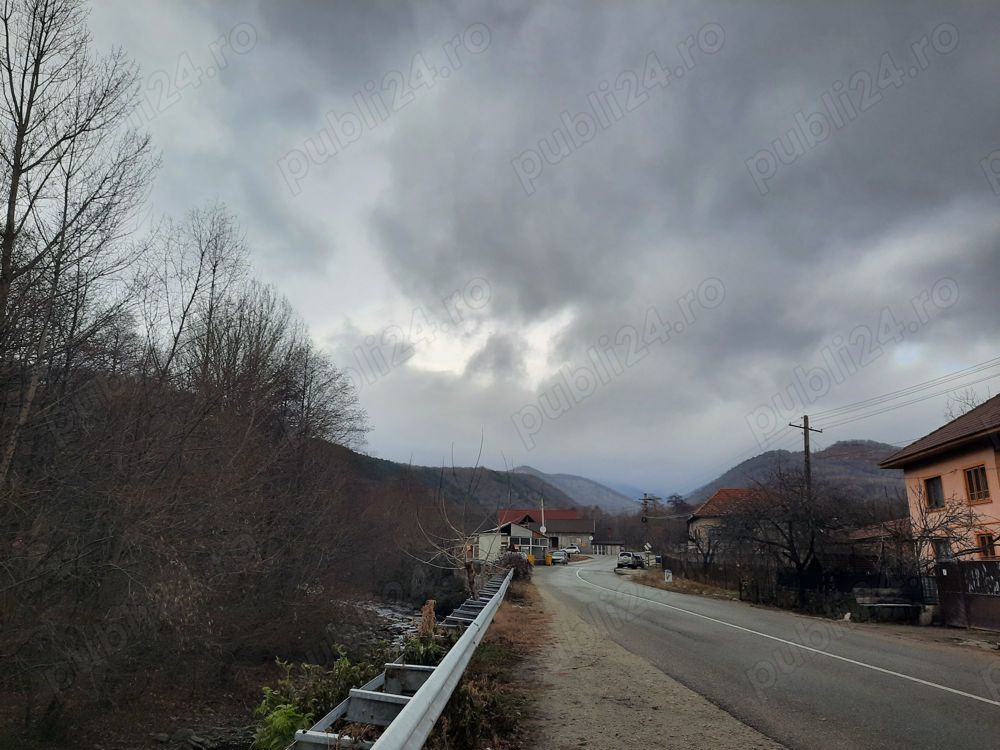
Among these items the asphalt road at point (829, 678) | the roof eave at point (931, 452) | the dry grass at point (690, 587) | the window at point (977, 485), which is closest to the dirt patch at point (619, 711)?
the asphalt road at point (829, 678)

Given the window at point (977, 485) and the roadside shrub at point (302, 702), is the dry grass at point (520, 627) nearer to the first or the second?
the roadside shrub at point (302, 702)

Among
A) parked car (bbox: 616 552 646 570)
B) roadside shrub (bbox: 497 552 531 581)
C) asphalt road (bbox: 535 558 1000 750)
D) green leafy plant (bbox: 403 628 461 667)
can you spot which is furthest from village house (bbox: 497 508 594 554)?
green leafy plant (bbox: 403 628 461 667)

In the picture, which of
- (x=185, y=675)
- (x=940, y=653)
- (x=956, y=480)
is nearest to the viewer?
(x=940, y=653)

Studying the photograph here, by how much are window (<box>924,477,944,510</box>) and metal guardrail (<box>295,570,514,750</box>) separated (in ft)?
94.7

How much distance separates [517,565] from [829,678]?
→ 2639cm

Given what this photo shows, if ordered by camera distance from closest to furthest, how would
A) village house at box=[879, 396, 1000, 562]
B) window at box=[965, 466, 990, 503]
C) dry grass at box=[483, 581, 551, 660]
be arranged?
dry grass at box=[483, 581, 551, 660] < village house at box=[879, 396, 1000, 562] < window at box=[965, 466, 990, 503]

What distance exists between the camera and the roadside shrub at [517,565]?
1307 inches

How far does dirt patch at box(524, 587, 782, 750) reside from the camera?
18.5 feet

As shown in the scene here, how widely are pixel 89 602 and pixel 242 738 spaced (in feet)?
14.1

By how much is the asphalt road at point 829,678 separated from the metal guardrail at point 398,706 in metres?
3.31

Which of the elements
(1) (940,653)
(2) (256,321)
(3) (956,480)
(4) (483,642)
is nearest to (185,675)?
(4) (483,642)

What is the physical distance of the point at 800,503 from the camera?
2350cm

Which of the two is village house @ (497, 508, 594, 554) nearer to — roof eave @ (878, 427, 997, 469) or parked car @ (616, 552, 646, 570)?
parked car @ (616, 552, 646, 570)

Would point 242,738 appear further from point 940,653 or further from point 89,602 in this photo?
point 940,653
